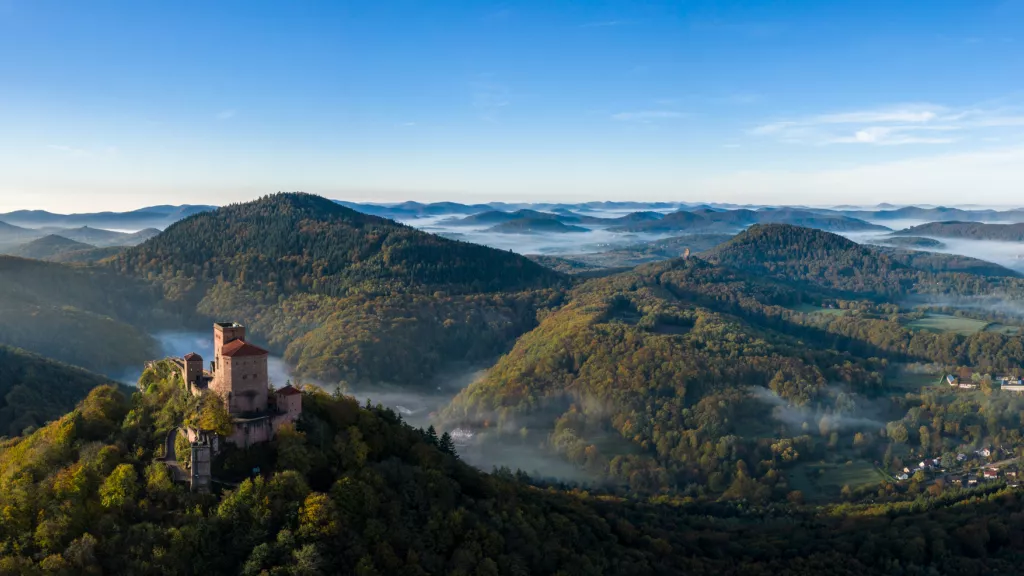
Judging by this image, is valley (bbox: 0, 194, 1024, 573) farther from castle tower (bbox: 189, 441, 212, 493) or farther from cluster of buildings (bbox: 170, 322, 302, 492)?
castle tower (bbox: 189, 441, 212, 493)

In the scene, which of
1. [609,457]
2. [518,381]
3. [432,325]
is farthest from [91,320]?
[609,457]

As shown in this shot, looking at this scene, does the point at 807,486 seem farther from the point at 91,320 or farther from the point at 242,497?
the point at 91,320

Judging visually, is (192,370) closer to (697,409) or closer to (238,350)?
(238,350)

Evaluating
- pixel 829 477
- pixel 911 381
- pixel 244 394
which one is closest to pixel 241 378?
pixel 244 394

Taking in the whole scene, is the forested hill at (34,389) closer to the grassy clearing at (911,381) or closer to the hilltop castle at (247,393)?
the hilltop castle at (247,393)

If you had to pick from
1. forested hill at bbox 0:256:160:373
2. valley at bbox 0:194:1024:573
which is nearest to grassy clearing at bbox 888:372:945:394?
valley at bbox 0:194:1024:573
